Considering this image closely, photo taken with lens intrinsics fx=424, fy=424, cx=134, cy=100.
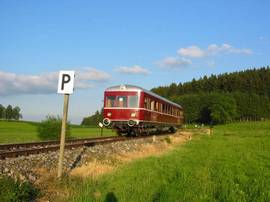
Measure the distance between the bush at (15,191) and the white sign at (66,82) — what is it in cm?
234

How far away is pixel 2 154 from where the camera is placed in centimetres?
1269

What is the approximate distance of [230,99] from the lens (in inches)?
4021

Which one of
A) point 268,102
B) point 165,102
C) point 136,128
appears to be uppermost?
point 268,102

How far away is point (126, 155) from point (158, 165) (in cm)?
316

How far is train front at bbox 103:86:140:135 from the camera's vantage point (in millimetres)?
24203

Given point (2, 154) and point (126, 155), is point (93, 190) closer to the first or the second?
point (2, 154)

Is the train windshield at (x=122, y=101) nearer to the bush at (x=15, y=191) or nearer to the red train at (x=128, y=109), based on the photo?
the red train at (x=128, y=109)

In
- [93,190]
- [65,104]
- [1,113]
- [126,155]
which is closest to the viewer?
[93,190]

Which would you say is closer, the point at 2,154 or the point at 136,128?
the point at 2,154

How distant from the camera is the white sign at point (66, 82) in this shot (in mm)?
9117

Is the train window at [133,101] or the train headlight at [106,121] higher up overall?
the train window at [133,101]

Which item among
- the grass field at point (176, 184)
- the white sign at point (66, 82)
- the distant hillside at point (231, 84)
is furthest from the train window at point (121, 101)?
the distant hillside at point (231, 84)

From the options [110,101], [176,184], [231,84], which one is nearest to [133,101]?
[110,101]

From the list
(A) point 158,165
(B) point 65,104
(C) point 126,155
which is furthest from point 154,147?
(B) point 65,104
